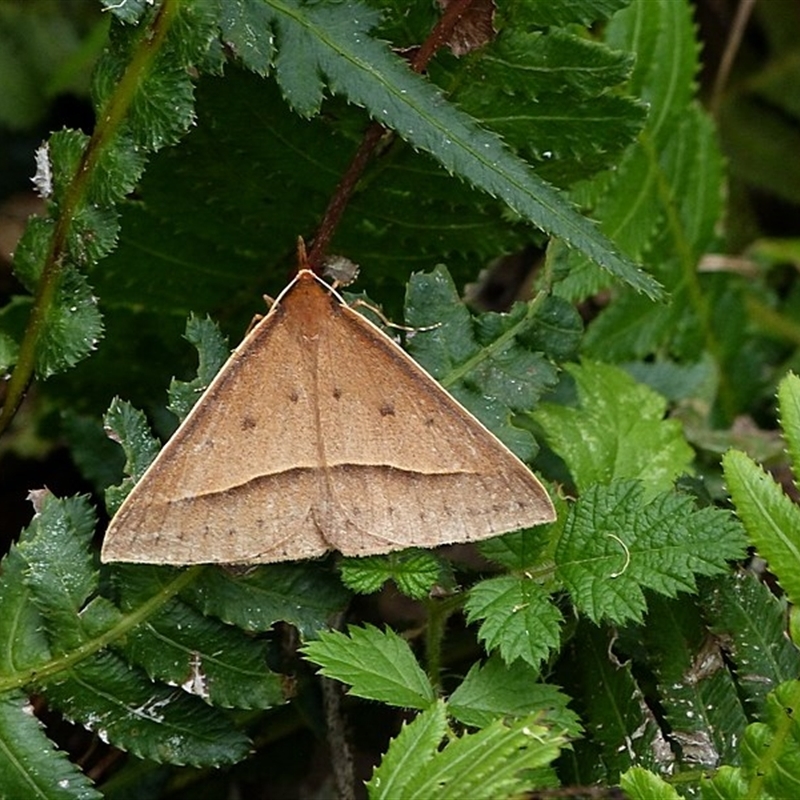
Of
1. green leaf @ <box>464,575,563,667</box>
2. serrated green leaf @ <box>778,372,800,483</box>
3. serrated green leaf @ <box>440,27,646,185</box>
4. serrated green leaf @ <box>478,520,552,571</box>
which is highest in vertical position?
serrated green leaf @ <box>440,27,646,185</box>

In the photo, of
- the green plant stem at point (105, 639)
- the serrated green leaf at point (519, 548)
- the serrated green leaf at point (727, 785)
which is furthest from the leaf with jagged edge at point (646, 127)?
the serrated green leaf at point (727, 785)

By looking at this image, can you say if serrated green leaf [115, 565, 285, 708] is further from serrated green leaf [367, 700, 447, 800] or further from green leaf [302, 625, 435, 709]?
serrated green leaf [367, 700, 447, 800]

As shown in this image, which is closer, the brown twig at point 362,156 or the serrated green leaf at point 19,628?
the serrated green leaf at point 19,628

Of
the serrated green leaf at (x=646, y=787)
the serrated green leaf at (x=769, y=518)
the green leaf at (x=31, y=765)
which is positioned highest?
the serrated green leaf at (x=769, y=518)

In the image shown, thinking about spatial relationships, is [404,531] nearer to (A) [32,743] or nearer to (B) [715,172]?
(A) [32,743]

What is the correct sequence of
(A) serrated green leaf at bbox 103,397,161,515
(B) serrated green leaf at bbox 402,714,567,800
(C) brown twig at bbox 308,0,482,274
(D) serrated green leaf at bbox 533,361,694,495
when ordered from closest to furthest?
(B) serrated green leaf at bbox 402,714,567,800, (A) serrated green leaf at bbox 103,397,161,515, (C) brown twig at bbox 308,0,482,274, (D) serrated green leaf at bbox 533,361,694,495

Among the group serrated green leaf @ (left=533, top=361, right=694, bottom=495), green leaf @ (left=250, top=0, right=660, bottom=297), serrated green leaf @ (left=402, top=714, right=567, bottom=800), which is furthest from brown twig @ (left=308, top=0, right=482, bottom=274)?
serrated green leaf @ (left=402, top=714, right=567, bottom=800)

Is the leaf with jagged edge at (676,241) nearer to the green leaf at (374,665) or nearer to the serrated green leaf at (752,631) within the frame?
the serrated green leaf at (752,631)

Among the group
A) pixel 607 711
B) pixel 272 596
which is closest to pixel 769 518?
pixel 607 711

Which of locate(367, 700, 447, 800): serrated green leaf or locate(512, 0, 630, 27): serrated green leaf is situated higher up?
locate(512, 0, 630, 27): serrated green leaf
